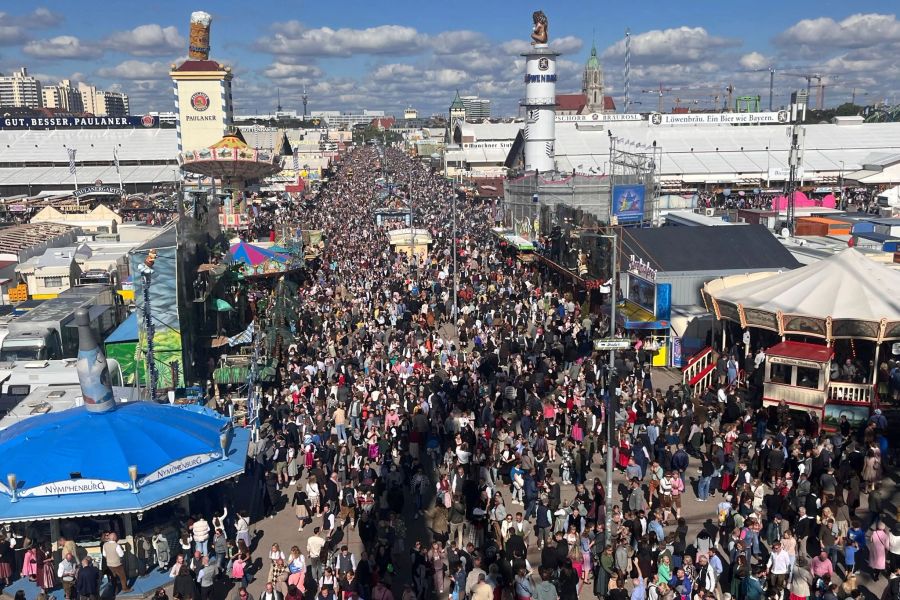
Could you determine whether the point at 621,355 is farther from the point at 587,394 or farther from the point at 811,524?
Answer: the point at 811,524

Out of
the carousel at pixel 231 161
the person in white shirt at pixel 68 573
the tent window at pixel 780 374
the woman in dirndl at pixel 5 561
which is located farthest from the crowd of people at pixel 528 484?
the carousel at pixel 231 161

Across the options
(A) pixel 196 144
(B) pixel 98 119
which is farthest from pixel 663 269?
(B) pixel 98 119

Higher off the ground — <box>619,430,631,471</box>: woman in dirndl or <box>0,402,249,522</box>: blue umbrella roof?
<box>0,402,249,522</box>: blue umbrella roof

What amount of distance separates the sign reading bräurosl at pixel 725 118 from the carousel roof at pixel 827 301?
7244 centimetres

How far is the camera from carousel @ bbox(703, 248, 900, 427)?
16.5m

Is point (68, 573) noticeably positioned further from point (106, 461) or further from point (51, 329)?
point (51, 329)

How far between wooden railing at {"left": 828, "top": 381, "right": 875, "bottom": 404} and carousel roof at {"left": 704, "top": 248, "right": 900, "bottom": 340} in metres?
1.19

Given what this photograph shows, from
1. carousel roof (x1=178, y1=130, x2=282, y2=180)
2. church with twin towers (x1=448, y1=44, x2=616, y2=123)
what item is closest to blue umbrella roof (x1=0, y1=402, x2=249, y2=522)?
carousel roof (x1=178, y1=130, x2=282, y2=180)

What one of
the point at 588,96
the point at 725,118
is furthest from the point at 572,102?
the point at 725,118

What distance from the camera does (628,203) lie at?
Result: 34000 mm

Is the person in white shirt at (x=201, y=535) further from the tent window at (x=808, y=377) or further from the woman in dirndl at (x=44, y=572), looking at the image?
the tent window at (x=808, y=377)

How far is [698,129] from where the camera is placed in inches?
3088

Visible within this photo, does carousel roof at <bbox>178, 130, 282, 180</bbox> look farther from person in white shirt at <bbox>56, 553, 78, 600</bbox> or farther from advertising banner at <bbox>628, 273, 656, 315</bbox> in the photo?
person in white shirt at <bbox>56, 553, 78, 600</bbox>

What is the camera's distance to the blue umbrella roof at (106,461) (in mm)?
11258
